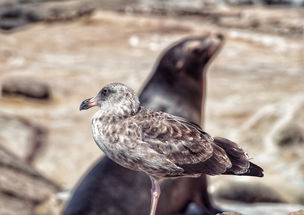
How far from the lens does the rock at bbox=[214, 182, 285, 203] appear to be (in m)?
7.28

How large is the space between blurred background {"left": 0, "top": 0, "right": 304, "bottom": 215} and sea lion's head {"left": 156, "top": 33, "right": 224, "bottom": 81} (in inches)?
47.0

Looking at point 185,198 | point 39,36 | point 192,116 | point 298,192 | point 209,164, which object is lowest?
point 39,36

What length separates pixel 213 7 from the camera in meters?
24.1

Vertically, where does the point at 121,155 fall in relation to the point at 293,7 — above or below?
above

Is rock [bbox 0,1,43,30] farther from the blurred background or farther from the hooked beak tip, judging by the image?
the hooked beak tip

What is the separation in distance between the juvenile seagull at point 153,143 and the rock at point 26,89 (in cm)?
1202

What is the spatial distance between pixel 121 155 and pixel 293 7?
2327 centimetres

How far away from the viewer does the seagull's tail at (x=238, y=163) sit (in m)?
1.55

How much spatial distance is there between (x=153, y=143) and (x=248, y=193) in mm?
5948

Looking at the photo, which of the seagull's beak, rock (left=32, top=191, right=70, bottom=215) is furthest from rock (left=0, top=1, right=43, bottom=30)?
the seagull's beak

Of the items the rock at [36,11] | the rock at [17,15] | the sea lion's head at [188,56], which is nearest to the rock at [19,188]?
the sea lion's head at [188,56]

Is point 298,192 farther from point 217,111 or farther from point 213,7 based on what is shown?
point 213,7

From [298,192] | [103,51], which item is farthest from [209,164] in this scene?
[103,51]

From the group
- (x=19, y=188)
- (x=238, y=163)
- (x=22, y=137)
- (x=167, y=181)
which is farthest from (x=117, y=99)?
(x=22, y=137)
